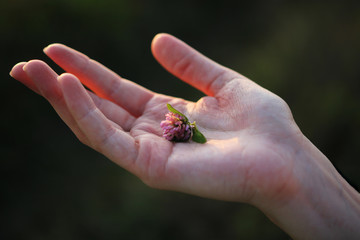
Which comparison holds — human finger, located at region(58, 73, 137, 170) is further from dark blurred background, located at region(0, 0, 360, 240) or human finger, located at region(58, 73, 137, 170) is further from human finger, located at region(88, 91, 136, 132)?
dark blurred background, located at region(0, 0, 360, 240)

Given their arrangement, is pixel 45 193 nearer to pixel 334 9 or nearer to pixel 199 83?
pixel 199 83

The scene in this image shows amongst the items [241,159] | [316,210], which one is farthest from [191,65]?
[316,210]

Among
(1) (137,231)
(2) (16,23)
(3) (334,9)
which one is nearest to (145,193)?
(1) (137,231)

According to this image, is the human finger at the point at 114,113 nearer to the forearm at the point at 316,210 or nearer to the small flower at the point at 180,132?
the small flower at the point at 180,132

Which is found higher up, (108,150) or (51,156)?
(108,150)

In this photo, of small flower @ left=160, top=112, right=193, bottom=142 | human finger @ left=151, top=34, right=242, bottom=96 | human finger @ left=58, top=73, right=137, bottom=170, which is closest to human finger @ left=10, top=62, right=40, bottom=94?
human finger @ left=58, top=73, right=137, bottom=170

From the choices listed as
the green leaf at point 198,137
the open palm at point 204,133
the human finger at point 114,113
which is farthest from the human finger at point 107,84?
the green leaf at point 198,137
